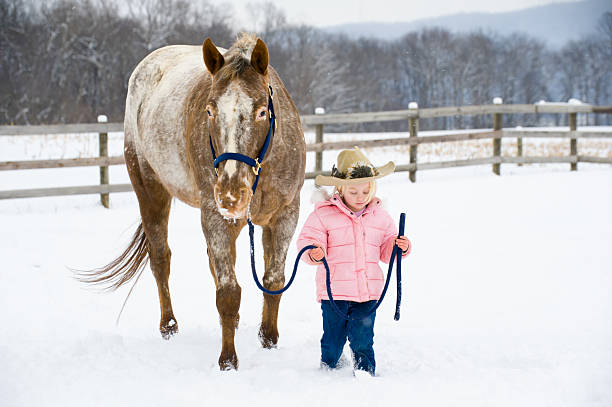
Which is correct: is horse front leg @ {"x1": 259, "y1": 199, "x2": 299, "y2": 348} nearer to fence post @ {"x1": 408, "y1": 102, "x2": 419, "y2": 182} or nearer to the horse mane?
the horse mane

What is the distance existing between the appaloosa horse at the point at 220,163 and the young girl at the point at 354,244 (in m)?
0.41

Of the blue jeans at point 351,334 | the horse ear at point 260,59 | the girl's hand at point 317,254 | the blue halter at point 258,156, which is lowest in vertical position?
the blue jeans at point 351,334

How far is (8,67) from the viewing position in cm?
3038

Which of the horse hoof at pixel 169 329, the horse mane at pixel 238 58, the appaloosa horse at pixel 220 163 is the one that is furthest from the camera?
the horse hoof at pixel 169 329

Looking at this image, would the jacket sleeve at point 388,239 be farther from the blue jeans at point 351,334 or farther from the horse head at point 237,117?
the horse head at point 237,117

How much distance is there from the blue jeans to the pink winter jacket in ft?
0.25

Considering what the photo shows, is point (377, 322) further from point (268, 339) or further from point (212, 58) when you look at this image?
point (212, 58)

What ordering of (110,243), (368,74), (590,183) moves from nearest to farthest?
(110,243)
(590,183)
(368,74)

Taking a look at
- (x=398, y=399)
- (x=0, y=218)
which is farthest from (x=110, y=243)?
(x=398, y=399)

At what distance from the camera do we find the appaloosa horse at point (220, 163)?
276cm

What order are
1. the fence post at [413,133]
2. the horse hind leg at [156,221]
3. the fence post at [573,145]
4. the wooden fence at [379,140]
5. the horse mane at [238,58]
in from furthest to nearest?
1. the fence post at [573,145]
2. the fence post at [413,133]
3. the wooden fence at [379,140]
4. the horse hind leg at [156,221]
5. the horse mane at [238,58]

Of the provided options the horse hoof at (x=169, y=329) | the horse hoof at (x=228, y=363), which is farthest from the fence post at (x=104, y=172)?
the horse hoof at (x=228, y=363)

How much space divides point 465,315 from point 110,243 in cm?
432

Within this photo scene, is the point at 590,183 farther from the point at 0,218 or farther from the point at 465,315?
the point at 0,218
